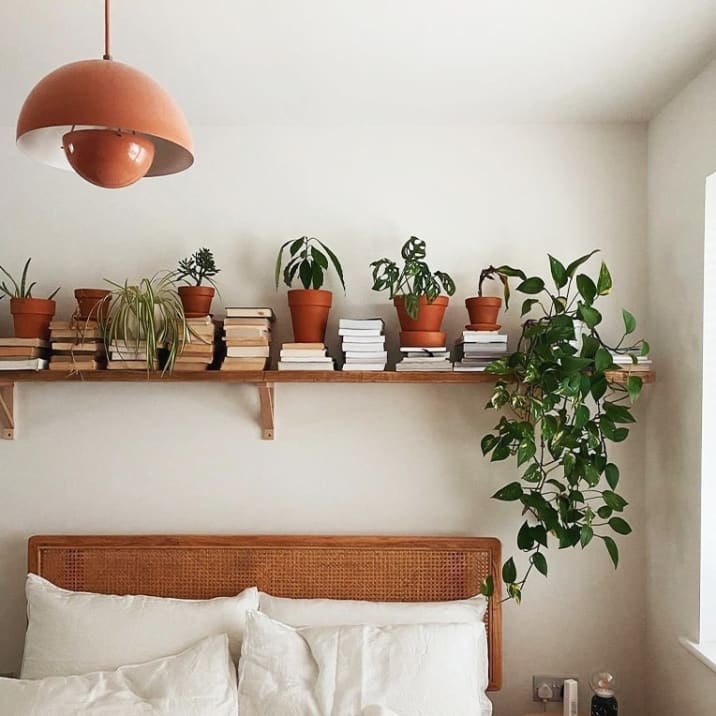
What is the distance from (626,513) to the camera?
9.52 ft

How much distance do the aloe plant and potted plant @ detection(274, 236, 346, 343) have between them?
0.85m

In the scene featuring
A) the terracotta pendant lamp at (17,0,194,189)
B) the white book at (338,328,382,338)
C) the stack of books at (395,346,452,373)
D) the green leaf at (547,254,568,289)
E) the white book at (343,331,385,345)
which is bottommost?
the stack of books at (395,346,452,373)

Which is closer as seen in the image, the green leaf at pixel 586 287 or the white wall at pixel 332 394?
the green leaf at pixel 586 287

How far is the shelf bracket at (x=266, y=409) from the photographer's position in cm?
278

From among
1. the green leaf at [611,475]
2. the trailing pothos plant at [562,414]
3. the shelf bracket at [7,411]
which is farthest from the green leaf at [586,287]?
the shelf bracket at [7,411]

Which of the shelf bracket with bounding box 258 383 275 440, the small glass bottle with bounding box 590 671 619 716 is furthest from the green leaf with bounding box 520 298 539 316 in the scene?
the small glass bottle with bounding box 590 671 619 716

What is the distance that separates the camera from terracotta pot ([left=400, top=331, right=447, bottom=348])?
273 centimetres

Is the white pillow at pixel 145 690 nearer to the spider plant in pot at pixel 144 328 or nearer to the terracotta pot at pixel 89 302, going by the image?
the spider plant in pot at pixel 144 328

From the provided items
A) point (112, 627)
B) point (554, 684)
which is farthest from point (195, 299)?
point (554, 684)

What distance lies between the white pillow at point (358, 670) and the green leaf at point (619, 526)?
22.5 inches

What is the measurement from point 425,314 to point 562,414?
0.55 metres

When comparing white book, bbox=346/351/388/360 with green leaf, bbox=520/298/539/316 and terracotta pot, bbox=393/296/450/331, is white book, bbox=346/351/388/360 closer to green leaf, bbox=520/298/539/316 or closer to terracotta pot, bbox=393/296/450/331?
terracotta pot, bbox=393/296/450/331

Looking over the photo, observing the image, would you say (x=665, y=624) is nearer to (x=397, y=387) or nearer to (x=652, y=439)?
(x=652, y=439)

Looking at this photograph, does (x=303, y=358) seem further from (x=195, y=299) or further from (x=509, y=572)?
(x=509, y=572)
